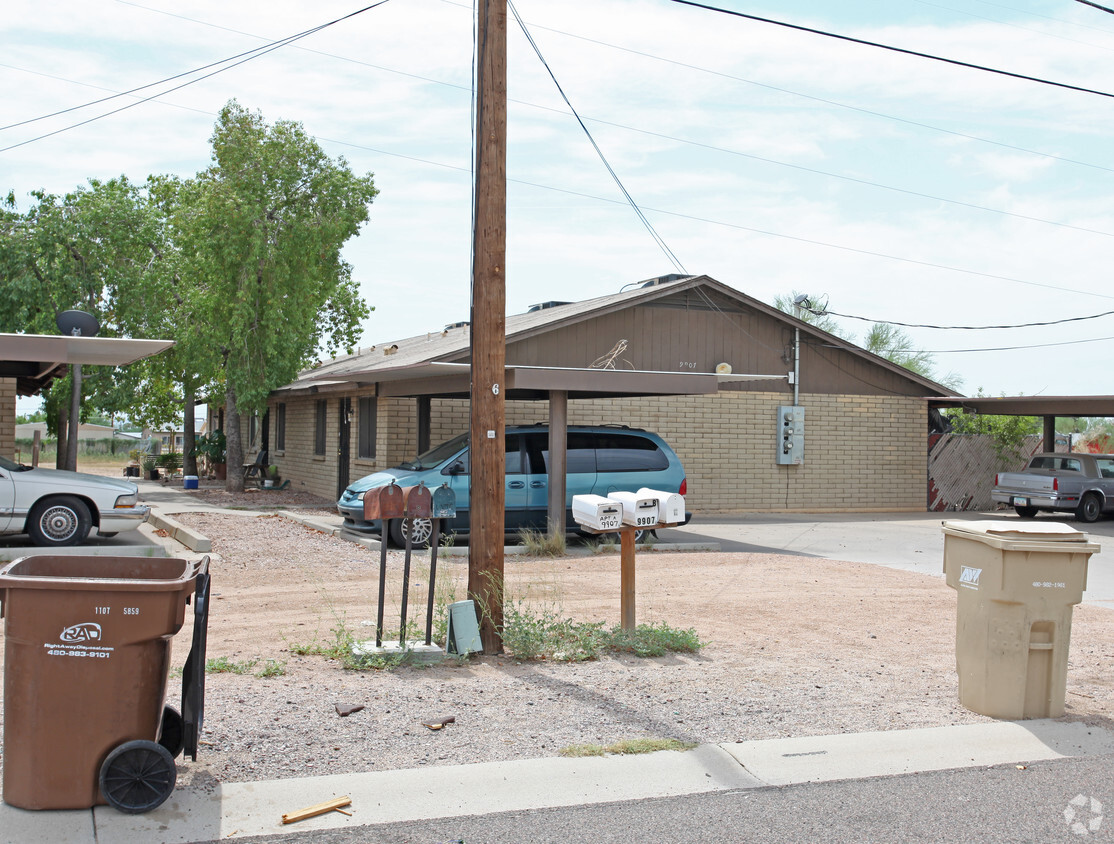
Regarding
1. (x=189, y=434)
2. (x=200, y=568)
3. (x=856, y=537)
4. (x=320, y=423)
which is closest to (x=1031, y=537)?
(x=200, y=568)

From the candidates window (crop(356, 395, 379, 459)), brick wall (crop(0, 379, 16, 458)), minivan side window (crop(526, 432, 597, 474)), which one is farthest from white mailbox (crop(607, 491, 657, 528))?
window (crop(356, 395, 379, 459))

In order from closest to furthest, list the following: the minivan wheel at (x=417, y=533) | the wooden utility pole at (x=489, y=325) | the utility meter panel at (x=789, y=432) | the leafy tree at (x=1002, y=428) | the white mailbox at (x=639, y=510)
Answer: the wooden utility pole at (x=489, y=325) → the white mailbox at (x=639, y=510) → the minivan wheel at (x=417, y=533) → the utility meter panel at (x=789, y=432) → the leafy tree at (x=1002, y=428)

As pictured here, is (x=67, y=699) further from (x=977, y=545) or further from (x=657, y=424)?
(x=657, y=424)

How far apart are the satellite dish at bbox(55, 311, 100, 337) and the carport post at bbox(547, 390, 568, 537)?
6678mm

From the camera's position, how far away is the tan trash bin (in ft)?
21.3

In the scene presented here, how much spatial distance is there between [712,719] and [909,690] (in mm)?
1764

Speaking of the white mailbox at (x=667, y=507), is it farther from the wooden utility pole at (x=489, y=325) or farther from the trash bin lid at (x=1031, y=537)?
the trash bin lid at (x=1031, y=537)

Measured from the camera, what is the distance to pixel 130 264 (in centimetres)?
2931

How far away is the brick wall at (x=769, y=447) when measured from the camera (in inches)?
880

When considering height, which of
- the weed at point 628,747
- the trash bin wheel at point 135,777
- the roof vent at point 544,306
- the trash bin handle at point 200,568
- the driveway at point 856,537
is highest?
the roof vent at point 544,306

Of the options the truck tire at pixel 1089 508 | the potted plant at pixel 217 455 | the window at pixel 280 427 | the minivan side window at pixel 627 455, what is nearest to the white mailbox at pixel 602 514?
the minivan side window at pixel 627 455

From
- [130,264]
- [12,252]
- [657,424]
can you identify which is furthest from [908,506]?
[12,252]

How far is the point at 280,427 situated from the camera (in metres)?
30.8

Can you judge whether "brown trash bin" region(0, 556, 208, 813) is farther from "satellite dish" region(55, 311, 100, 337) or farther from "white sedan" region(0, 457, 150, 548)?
"satellite dish" region(55, 311, 100, 337)
